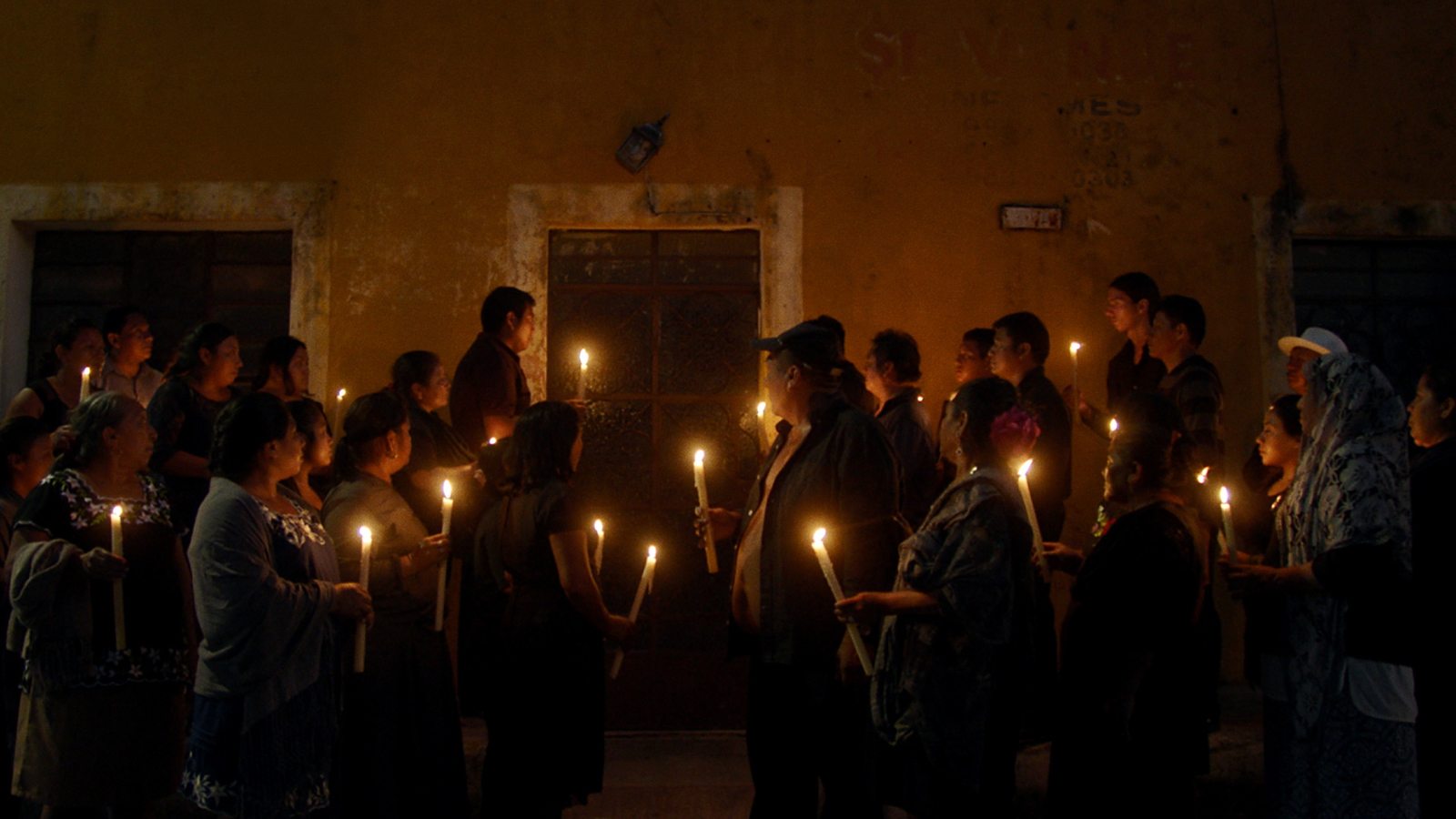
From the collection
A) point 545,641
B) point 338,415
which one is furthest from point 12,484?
point 545,641

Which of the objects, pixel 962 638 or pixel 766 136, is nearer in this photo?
pixel 962 638

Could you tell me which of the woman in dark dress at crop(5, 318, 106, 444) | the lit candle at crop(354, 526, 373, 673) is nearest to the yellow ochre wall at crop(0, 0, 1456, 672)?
the woman in dark dress at crop(5, 318, 106, 444)

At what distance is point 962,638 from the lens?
345 centimetres

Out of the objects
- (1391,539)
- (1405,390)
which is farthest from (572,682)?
(1405,390)

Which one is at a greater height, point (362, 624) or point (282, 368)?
point (282, 368)

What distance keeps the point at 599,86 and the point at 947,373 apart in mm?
2576

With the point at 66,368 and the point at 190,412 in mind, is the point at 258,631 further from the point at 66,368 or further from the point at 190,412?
the point at 66,368

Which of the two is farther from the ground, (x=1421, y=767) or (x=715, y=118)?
(x=715, y=118)

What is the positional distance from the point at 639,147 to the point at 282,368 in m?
2.27

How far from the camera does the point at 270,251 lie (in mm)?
6367

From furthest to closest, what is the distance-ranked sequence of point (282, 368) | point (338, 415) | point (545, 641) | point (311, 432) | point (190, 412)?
point (338, 415) → point (282, 368) → point (190, 412) → point (311, 432) → point (545, 641)

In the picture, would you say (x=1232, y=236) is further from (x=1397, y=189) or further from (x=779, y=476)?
(x=779, y=476)

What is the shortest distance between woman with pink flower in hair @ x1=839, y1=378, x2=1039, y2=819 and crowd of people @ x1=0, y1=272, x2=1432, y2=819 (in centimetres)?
1

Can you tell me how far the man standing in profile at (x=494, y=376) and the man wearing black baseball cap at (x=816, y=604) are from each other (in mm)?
1894
